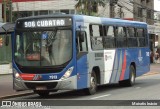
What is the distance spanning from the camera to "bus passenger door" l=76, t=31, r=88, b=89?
16719mm

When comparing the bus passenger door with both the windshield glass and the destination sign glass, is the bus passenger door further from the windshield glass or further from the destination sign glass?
the destination sign glass

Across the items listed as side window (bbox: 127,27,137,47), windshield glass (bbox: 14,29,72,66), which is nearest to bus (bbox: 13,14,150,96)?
windshield glass (bbox: 14,29,72,66)

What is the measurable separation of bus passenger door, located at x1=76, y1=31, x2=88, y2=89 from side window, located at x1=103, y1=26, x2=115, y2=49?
2370mm

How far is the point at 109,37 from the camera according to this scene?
65.8ft

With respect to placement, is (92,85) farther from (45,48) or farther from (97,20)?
(97,20)

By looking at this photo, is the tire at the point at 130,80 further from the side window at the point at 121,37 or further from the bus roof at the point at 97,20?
the bus roof at the point at 97,20

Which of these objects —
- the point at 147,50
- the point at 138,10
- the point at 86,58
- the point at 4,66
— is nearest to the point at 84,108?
the point at 86,58

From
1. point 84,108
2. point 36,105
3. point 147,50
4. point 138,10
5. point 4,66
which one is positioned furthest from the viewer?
point 138,10

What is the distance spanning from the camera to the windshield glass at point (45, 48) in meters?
16.5

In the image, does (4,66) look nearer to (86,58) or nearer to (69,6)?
(86,58)

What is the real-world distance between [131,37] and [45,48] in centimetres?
729

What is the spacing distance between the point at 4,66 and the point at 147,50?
1232cm

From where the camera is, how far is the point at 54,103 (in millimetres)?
15156

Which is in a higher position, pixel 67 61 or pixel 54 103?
pixel 67 61
